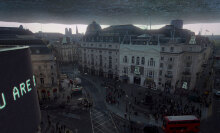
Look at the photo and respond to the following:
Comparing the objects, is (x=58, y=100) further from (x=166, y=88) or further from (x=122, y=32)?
(x=122, y=32)

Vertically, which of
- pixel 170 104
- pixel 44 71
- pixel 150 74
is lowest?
pixel 170 104

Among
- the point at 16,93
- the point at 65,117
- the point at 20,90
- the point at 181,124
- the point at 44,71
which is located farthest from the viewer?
the point at 44,71

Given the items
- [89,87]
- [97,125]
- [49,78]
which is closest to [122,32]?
[89,87]

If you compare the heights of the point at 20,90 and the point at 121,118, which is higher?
the point at 20,90

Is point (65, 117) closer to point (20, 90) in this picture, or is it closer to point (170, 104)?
point (20, 90)

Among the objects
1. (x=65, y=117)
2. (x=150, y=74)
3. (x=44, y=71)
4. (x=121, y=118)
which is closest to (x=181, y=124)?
(x=121, y=118)

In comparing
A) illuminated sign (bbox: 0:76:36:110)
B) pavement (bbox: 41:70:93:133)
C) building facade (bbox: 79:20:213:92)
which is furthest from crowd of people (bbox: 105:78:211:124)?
A: illuminated sign (bbox: 0:76:36:110)
